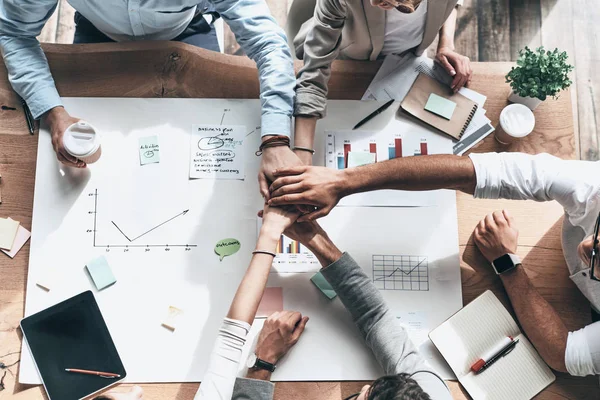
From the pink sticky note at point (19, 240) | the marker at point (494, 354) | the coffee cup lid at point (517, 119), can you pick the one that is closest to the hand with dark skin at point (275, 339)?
the marker at point (494, 354)

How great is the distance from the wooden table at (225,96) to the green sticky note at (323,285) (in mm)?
221

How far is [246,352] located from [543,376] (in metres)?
0.75

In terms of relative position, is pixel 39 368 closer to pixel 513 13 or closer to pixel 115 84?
pixel 115 84

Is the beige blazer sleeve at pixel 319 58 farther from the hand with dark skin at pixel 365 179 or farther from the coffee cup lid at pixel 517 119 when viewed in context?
the coffee cup lid at pixel 517 119

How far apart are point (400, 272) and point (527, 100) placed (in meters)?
0.61

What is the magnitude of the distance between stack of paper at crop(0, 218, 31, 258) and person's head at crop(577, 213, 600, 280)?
1394mm

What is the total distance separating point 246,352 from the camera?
52.3 inches

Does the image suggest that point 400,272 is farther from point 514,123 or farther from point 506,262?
point 514,123

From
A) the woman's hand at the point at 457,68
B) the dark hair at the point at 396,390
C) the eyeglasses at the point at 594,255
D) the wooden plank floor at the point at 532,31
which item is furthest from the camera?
the wooden plank floor at the point at 532,31

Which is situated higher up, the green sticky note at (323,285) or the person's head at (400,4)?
the person's head at (400,4)

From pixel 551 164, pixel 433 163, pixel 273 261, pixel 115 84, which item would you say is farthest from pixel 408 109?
pixel 115 84

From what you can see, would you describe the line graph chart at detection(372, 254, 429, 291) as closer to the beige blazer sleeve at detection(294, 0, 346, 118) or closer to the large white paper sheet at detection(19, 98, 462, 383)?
the large white paper sheet at detection(19, 98, 462, 383)

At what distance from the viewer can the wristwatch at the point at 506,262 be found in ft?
4.43

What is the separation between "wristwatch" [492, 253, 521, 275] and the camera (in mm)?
1351
